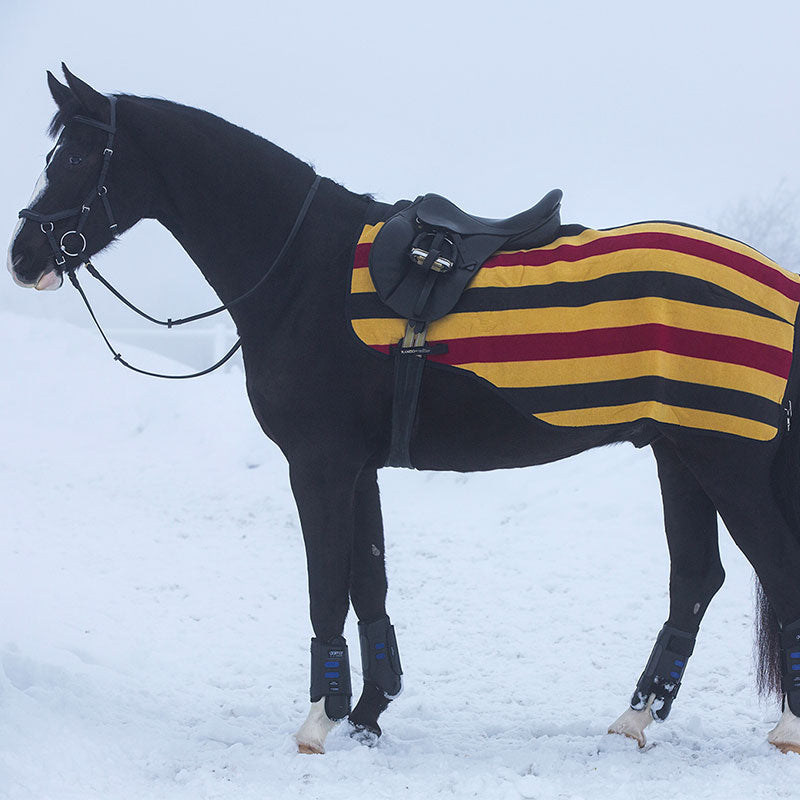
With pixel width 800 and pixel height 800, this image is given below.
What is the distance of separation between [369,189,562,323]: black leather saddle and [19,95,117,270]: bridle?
0.99m

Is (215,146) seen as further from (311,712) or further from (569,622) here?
(569,622)

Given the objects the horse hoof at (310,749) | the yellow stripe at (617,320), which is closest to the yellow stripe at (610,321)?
the yellow stripe at (617,320)

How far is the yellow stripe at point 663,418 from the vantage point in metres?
2.82

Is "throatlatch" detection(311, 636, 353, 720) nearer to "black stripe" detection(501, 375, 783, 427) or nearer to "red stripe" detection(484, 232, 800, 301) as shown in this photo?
"black stripe" detection(501, 375, 783, 427)

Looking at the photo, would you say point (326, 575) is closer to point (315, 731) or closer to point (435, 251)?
point (315, 731)

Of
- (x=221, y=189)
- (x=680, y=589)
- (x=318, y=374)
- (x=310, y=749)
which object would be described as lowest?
(x=310, y=749)

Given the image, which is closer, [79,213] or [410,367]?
[410,367]

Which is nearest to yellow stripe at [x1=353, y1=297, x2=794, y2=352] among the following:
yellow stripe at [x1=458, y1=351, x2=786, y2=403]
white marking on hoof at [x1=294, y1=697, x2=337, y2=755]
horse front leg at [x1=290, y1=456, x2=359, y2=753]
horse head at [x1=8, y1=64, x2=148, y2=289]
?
yellow stripe at [x1=458, y1=351, x2=786, y2=403]

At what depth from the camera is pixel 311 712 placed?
3107 millimetres

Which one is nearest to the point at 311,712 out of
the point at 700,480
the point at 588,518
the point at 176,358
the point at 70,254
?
the point at 700,480

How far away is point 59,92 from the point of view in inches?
119

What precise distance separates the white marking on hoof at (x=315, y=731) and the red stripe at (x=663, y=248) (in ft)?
5.67

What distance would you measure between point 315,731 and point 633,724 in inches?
48.5

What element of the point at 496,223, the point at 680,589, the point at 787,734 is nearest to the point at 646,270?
the point at 496,223
